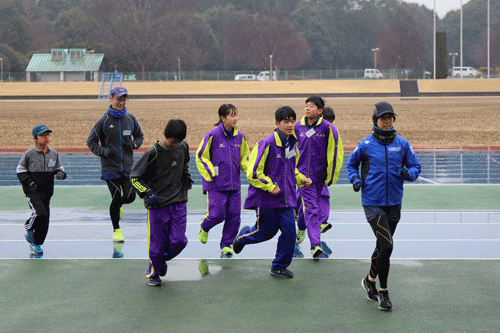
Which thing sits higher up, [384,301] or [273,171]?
[273,171]

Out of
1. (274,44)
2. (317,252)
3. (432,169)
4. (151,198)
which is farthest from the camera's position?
(274,44)

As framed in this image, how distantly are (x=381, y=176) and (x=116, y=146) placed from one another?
13.1ft

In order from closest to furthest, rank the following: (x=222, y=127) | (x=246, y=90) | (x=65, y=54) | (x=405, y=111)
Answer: (x=222, y=127), (x=405, y=111), (x=246, y=90), (x=65, y=54)

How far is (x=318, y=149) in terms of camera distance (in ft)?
25.8

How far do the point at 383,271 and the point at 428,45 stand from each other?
112 metres

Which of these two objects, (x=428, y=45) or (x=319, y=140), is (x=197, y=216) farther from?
(x=428, y=45)

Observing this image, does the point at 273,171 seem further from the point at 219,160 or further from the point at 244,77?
the point at 244,77

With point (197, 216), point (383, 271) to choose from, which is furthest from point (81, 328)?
point (197, 216)

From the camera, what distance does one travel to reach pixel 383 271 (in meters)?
5.67

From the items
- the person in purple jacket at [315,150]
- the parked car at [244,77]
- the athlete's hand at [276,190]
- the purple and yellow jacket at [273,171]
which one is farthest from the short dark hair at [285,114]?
the parked car at [244,77]

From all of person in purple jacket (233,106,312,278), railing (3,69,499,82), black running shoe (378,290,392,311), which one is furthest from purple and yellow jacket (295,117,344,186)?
railing (3,69,499,82)

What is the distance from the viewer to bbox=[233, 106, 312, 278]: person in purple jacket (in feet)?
21.5

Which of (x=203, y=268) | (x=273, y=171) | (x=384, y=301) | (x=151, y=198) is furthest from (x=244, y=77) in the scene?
(x=384, y=301)

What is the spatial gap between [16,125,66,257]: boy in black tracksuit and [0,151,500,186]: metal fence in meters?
7.45
